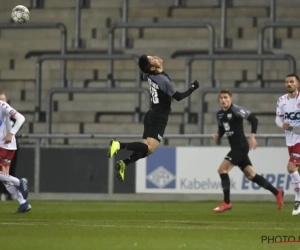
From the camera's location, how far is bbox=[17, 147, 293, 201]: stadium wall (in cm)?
2156

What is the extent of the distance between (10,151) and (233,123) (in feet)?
12.5

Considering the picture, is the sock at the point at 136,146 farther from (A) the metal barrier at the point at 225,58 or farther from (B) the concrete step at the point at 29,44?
(B) the concrete step at the point at 29,44

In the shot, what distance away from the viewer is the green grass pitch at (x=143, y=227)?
1040cm

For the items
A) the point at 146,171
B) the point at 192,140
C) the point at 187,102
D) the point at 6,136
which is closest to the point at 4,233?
the point at 6,136

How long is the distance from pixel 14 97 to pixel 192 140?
5.76 m

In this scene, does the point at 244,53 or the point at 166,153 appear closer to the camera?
the point at 166,153

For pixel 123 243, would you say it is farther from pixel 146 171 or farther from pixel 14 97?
pixel 14 97

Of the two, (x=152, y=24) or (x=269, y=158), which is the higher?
(x=152, y=24)

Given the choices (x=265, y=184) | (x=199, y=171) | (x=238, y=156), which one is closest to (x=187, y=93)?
(x=238, y=156)

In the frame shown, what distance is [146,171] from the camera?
21.9 m

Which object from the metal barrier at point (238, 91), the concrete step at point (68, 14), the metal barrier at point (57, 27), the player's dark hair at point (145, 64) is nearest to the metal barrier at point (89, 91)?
the metal barrier at point (57, 27)

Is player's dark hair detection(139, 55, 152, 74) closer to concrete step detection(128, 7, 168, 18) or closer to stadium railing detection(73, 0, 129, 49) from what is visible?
stadium railing detection(73, 0, 129, 49)

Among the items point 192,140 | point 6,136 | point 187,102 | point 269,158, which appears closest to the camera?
point 6,136

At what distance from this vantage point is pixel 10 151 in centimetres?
1650
